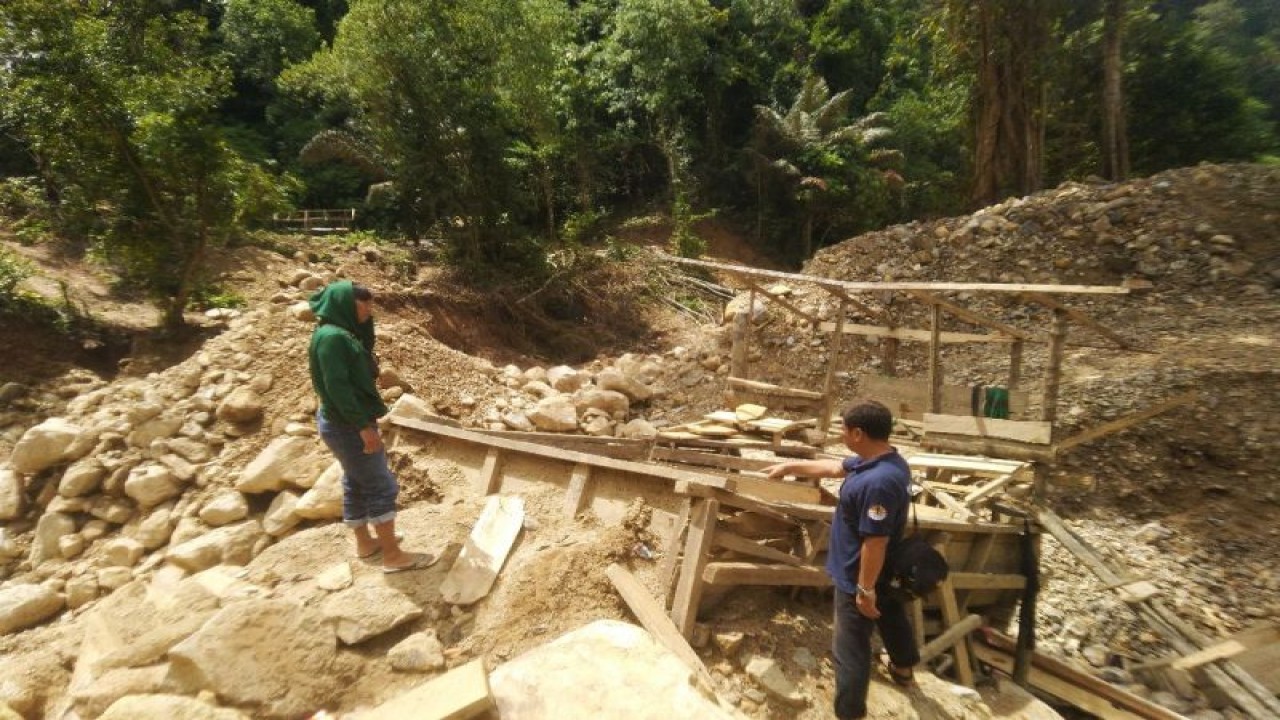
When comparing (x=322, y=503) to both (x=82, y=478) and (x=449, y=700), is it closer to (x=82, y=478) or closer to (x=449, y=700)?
(x=82, y=478)

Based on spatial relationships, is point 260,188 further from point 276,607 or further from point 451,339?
point 276,607

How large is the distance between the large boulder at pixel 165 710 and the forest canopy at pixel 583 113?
750 centimetres

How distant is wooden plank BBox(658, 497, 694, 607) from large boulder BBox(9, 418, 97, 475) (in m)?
5.22

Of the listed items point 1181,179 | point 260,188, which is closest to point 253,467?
point 260,188

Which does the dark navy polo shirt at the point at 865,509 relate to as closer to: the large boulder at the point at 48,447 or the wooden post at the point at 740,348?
the wooden post at the point at 740,348

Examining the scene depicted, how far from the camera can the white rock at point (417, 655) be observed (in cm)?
307

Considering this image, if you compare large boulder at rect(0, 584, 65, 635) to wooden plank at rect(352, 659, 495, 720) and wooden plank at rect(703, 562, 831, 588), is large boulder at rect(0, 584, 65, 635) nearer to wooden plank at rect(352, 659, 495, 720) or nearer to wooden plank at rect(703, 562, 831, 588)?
wooden plank at rect(352, 659, 495, 720)

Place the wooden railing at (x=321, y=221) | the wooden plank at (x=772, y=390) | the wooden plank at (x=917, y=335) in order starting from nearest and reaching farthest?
the wooden plank at (x=917, y=335)
the wooden plank at (x=772, y=390)
the wooden railing at (x=321, y=221)

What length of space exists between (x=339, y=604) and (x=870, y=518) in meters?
2.87

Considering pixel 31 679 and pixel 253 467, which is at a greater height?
pixel 253 467

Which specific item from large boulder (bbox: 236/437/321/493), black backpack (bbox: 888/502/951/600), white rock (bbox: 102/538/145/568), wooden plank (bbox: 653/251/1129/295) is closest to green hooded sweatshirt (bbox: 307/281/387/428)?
large boulder (bbox: 236/437/321/493)

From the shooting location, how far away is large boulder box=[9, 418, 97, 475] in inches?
201

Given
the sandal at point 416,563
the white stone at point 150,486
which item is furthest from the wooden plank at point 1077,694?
the white stone at point 150,486

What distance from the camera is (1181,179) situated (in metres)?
10.2
